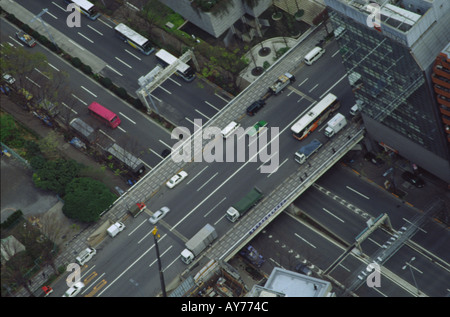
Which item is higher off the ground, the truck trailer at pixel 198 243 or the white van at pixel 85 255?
the white van at pixel 85 255

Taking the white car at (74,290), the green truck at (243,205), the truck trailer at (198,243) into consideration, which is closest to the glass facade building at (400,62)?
the green truck at (243,205)

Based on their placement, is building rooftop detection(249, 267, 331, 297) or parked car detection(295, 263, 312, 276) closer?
building rooftop detection(249, 267, 331, 297)

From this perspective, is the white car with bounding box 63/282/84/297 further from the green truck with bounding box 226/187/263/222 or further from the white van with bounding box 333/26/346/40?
the white van with bounding box 333/26/346/40

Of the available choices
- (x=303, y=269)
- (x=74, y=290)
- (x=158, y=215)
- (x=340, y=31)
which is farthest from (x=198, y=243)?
(x=340, y=31)

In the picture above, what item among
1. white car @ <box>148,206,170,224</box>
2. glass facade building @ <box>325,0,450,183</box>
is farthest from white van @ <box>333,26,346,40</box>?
white car @ <box>148,206,170,224</box>

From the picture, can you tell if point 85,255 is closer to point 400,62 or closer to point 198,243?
point 198,243

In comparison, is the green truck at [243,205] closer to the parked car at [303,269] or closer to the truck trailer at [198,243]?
the truck trailer at [198,243]

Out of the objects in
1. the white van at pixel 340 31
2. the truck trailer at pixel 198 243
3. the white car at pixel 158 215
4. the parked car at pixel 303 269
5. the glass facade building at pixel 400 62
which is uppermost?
the white van at pixel 340 31

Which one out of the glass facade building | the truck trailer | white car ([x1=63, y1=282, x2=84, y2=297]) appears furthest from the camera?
the truck trailer
